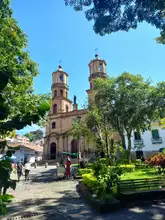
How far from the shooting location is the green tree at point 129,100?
1895 centimetres

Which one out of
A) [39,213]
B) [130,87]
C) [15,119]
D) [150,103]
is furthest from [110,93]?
[15,119]

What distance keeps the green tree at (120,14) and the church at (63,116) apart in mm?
27691

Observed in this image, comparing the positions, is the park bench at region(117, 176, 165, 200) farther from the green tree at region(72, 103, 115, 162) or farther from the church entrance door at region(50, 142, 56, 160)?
the church entrance door at region(50, 142, 56, 160)

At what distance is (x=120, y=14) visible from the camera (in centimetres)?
676

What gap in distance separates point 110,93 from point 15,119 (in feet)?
61.7

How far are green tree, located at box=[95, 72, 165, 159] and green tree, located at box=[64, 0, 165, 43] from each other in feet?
42.7

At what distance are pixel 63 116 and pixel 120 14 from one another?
33.2 m

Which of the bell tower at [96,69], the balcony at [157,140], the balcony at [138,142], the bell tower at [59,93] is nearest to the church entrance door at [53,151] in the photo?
the bell tower at [59,93]

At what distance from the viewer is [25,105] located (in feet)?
36.4

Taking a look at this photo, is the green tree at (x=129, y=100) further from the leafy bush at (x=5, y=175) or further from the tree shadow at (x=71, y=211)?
the leafy bush at (x=5, y=175)

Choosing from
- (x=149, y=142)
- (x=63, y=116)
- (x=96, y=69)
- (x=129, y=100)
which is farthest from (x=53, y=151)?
(x=129, y=100)

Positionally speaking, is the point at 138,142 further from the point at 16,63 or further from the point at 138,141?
the point at 16,63

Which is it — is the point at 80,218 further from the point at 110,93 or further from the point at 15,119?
the point at 110,93

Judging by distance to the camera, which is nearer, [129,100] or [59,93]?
[129,100]
